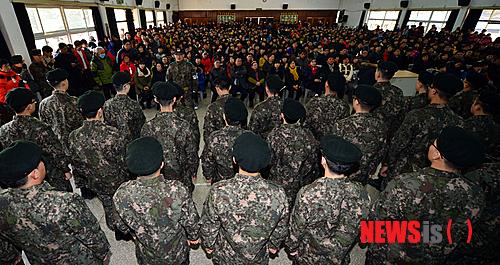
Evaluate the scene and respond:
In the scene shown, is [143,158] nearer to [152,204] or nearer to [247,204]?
[152,204]

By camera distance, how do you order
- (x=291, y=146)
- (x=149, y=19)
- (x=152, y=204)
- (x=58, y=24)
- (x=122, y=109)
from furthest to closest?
(x=149, y=19), (x=58, y=24), (x=122, y=109), (x=291, y=146), (x=152, y=204)

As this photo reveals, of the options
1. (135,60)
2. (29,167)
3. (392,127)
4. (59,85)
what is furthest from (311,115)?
(135,60)

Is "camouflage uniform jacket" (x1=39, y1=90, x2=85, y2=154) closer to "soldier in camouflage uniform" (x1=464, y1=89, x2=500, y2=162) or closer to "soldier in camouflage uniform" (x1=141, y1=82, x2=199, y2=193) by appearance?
"soldier in camouflage uniform" (x1=141, y1=82, x2=199, y2=193)

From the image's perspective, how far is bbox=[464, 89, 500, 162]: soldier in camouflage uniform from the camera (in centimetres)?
252

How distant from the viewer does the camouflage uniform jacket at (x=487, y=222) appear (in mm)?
1767

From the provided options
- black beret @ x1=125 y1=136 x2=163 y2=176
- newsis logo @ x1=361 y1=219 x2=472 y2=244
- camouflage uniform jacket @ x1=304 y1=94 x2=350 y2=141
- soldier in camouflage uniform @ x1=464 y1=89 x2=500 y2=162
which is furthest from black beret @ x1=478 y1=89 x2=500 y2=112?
black beret @ x1=125 y1=136 x2=163 y2=176

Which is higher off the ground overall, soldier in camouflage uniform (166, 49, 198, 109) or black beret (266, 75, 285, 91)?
black beret (266, 75, 285, 91)

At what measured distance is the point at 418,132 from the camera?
264cm

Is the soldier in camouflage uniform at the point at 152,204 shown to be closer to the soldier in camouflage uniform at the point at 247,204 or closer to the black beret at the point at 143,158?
the black beret at the point at 143,158

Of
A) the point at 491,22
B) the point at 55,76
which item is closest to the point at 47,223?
the point at 55,76

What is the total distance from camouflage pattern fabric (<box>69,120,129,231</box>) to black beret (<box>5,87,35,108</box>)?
2.36ft

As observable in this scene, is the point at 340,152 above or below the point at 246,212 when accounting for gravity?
above

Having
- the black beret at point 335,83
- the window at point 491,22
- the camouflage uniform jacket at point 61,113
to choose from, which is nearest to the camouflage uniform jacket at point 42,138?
the camouflage uniform jacket at point 61,113

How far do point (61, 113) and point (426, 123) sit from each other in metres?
4.64
